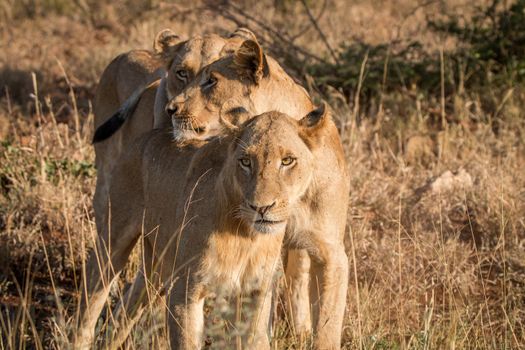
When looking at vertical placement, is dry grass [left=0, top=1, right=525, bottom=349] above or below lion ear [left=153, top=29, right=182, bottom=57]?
below

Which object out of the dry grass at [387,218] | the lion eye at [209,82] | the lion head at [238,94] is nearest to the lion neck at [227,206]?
the dry grass at [387,218]

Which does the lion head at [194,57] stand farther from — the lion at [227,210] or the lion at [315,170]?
the lion at [227,210]

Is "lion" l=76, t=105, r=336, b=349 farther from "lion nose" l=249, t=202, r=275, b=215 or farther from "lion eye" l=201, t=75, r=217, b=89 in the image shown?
"lion eye" l=201, t=75, r=217, b=89

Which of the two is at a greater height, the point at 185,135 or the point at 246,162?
the point at 246,162

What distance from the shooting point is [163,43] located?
582 centimetres

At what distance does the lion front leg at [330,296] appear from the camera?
4254mm

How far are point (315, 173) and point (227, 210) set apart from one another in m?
0.52

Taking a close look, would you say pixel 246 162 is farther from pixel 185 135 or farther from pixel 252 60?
pixel 252 60

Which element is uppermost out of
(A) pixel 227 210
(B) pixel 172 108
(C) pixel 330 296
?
(B) pixel 172 108

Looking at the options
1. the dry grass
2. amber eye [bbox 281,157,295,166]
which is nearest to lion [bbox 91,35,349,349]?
the dry grass

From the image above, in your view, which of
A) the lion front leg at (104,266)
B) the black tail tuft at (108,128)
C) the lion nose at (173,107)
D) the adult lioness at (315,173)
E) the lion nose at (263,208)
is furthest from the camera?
the black tail tuft at (108,128)

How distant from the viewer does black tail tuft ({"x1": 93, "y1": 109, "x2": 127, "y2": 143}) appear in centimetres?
515

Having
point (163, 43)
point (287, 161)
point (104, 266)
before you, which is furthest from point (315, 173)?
point (163, 43)

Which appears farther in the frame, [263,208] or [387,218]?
[387,218]
